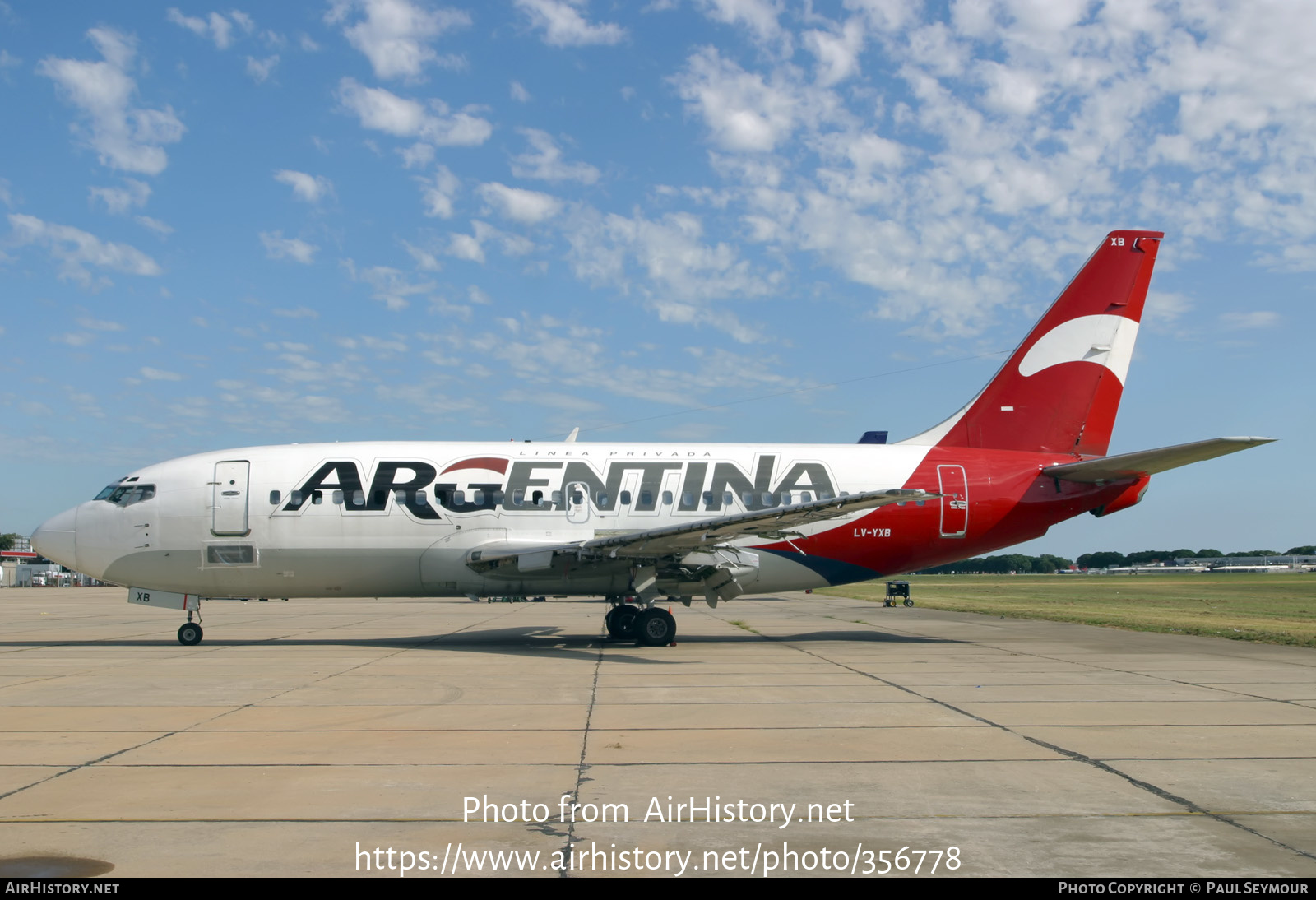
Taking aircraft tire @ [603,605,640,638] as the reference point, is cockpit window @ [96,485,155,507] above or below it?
above

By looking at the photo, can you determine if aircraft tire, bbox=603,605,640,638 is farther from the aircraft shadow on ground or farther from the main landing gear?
the aircraft shadow on ground

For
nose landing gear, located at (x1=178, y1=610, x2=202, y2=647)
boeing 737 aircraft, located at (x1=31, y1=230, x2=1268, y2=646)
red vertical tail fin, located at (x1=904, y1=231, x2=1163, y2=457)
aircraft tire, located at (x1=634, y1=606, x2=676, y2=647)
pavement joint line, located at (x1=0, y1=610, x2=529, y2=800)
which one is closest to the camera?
pavement joint line, located at (x1=0, y1=610, x2=529, y2=800)

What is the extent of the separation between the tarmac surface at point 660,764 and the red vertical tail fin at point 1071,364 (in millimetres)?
6101

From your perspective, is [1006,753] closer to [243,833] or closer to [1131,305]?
[243,833]

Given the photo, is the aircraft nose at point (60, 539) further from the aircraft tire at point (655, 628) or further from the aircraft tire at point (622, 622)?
the aircraft tire at point (655, 628)

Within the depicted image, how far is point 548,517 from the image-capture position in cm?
1950

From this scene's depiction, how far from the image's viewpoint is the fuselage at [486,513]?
62.8 feet

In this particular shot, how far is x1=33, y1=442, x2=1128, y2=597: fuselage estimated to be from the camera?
19.1 metres

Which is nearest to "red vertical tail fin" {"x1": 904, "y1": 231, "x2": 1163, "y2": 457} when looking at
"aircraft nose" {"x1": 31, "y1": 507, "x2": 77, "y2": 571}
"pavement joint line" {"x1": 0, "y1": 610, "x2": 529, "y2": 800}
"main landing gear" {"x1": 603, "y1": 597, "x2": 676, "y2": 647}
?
"main landing gear" {"x1": 603, "y1": 597, "x2": 676, "y2": 647}

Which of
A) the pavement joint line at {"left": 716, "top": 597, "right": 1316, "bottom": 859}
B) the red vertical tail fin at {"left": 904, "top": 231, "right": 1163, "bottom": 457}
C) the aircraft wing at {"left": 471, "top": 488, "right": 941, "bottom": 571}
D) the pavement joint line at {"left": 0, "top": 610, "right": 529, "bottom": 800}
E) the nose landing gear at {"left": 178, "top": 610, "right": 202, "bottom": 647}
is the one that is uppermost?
the red vertical tail fin at {"left": 904, "top": 231, "right": 1163, "bottom": 457}

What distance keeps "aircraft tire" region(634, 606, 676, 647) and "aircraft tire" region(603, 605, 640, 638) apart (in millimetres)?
381

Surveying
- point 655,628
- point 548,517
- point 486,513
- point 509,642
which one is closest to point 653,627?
point 655,628

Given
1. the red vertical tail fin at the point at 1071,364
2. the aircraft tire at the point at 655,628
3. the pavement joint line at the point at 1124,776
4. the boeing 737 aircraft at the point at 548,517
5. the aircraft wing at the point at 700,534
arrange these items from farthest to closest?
the red vertical tail fin at the point at 1071,364 → the boeing 737 aircraft at the point at 548,517 → the aircraft tire at the point at 655,628 → the aircraft wing at the point at 700,534 → the pavement joint line at the point at 1124,776

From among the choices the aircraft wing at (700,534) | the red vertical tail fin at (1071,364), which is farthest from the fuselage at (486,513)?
the red vertical tail fin at (1071,364)
